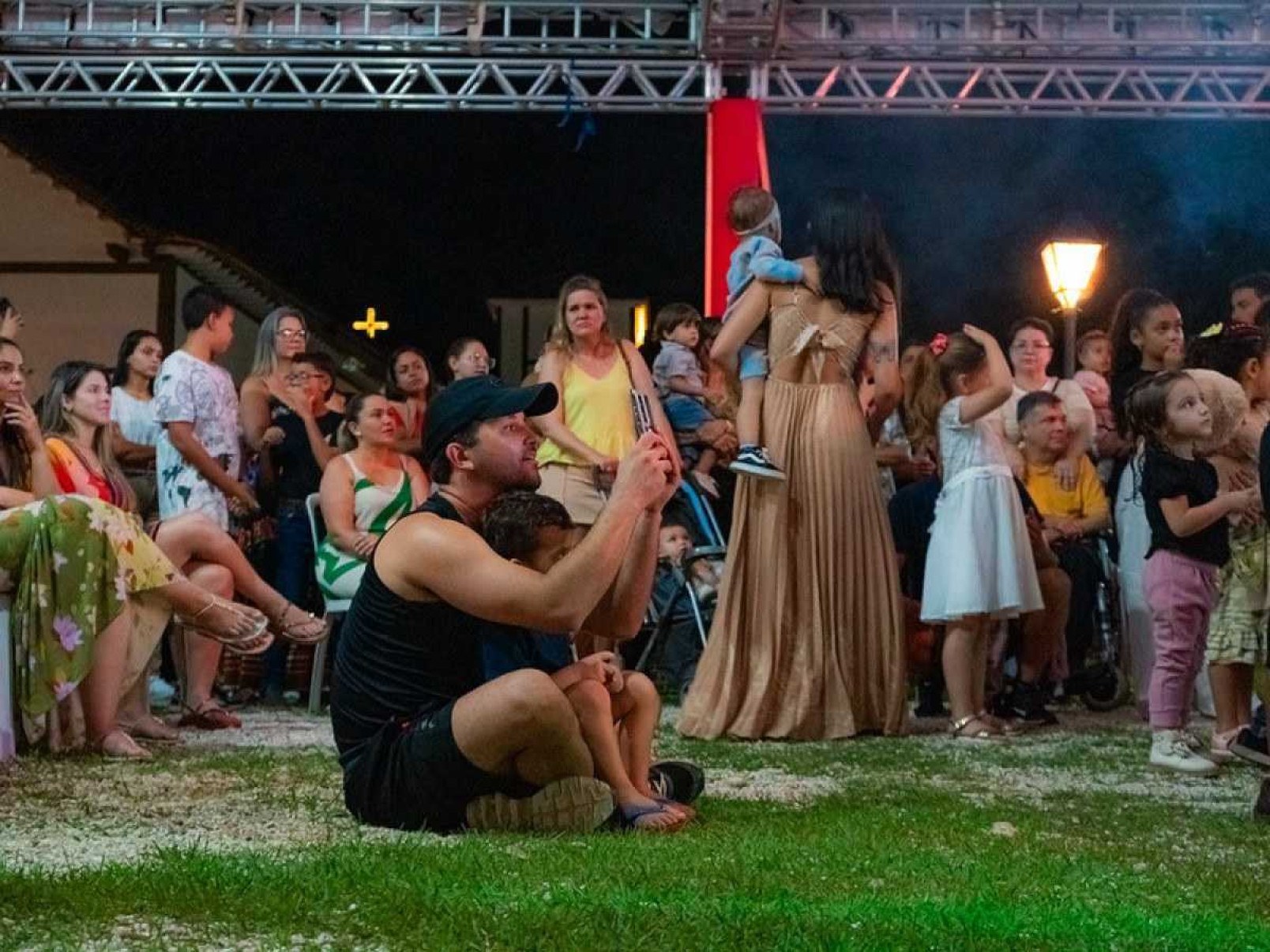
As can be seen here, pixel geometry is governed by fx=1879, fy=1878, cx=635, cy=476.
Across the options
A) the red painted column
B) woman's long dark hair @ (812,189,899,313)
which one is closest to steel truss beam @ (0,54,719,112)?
the red painted column

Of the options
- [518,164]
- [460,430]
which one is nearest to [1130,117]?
[460,430]

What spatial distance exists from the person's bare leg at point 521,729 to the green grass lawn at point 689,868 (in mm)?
179

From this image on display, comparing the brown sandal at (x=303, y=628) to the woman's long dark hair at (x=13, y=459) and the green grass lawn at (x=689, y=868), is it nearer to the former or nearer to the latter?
the woman's long dark hair at (x=13, y=459)

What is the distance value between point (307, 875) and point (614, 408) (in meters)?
5.00

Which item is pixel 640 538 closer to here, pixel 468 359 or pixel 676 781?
pixel 676 781

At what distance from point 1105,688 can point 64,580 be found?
5.24 meters

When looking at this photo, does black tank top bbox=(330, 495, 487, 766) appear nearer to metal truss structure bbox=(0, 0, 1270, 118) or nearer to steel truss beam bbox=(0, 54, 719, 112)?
metal truss structure bbox=(0, 0, 1270, 118)

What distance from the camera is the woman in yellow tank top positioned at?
8.56 m

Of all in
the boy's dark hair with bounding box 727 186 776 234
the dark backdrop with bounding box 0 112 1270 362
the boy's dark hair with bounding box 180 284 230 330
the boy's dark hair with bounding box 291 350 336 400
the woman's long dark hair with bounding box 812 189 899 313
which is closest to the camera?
the woman's long dark hair with bounding box 812 189 899 313

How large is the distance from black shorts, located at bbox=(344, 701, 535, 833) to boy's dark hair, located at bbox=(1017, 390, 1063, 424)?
16.9 ft

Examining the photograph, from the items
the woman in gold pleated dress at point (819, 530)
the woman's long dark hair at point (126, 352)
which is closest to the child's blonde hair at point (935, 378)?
the woman in gold pleated dress at point (819, 530)

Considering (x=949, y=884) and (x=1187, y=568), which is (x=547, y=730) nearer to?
(x=949, y=884)

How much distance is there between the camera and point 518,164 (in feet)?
88.9

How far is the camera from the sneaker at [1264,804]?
531 cm
